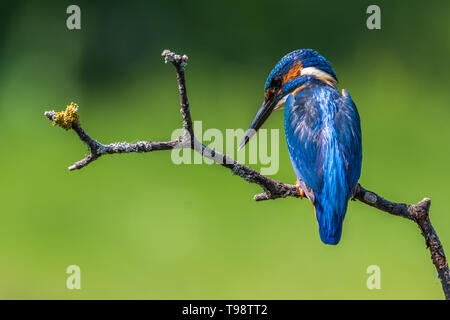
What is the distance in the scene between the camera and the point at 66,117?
1411 millimetres

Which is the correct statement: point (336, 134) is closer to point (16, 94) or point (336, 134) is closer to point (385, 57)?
point (385, 57)

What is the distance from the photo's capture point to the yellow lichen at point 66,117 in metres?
1.41

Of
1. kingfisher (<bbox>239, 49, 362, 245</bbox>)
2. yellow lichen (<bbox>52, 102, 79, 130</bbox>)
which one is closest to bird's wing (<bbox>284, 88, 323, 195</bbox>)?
kingfisher (<bbox>239, 49, 362, 245</bbox>)

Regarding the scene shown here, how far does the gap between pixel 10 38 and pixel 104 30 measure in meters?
0.65

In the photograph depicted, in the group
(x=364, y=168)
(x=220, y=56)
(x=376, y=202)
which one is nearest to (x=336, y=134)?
(x=376, y=202)

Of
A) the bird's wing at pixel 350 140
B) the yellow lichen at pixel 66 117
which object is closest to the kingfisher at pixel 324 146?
the bird's wing at pixel 350 140

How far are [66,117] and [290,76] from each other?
880 mm

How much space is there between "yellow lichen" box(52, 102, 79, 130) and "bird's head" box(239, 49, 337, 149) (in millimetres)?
761

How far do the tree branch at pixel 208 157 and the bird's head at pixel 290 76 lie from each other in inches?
17.3

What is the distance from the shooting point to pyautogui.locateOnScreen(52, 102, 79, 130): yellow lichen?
141cm

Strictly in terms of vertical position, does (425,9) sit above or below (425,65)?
above

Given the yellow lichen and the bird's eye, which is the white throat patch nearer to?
the bird's eye

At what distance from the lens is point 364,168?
4137 millimetres

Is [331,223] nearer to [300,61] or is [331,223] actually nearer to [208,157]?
[208,157]
